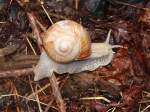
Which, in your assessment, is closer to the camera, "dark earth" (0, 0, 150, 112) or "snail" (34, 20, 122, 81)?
"snail" (34, 20, 122, 81)

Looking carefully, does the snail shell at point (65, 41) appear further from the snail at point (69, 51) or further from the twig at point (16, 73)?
the twig at point (16, 73)

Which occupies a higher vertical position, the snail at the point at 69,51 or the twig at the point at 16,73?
the snail at the point at 69,51

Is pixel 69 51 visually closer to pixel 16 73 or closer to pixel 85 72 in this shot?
pixel 85 72

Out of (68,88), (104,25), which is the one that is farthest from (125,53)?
(68,88)

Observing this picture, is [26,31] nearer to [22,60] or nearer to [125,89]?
[22,60]

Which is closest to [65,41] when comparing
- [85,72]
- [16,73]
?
[85,72]

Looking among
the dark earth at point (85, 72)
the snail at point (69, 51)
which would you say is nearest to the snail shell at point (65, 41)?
the snail at point (69, 51)

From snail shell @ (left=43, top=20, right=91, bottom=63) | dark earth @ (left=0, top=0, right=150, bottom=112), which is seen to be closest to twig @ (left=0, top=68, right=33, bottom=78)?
dark earth @ (left=0, top=0, right=150, bottom=112)

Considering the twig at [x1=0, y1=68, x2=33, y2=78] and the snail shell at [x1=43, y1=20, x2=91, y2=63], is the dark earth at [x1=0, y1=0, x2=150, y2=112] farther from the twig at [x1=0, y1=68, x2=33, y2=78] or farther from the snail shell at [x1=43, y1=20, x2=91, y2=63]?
the snail shell at [x1=43, y1=20, x2=91, y2=63]

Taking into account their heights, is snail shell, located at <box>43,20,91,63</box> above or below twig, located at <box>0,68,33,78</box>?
above
